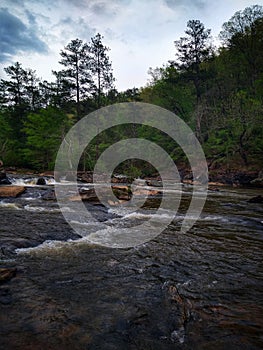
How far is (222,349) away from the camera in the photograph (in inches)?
92.7

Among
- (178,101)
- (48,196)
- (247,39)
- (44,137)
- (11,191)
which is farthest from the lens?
(178,101)

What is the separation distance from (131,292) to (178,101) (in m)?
37.1

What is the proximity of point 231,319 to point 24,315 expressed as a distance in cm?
237

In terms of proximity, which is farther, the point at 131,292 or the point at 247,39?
the point at 247,39

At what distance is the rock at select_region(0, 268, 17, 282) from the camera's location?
11.5ft

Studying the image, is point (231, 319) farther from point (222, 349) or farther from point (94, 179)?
point (94, 179)

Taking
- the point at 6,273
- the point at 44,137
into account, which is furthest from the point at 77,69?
the point at 6,273

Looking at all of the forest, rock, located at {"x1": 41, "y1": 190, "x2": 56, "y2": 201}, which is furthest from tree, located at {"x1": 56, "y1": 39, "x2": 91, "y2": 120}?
rock, located at {"x1": 41, "y1": 190, "x2": 56, "y2": 201}

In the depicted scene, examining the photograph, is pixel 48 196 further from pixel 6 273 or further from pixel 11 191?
pixel 6 273

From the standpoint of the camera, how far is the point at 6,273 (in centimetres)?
362

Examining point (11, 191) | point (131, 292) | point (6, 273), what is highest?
point (11, 191)

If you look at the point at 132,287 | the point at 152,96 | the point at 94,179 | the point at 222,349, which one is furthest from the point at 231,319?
the point at 152,96

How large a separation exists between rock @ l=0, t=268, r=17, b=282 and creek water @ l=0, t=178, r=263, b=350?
125mm

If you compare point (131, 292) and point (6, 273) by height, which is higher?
point (6, 273)
